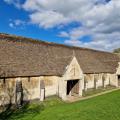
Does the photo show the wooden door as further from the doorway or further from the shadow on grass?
the shadow on grass

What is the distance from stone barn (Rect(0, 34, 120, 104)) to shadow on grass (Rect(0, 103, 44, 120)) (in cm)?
97

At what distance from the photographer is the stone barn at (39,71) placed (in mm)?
18969

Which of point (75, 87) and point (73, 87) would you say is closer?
point (75, 87)

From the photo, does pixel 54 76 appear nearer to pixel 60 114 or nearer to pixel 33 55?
pixel 33 55

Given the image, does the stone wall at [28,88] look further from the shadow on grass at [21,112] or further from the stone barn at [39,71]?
the shadow on grass at [21,112]

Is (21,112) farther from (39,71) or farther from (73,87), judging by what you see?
(73,87)

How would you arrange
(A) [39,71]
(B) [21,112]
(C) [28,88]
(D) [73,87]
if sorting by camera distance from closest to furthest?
1. (B) [21,112]
2. (C) [28,88]
3. (A) [39,71]
4. (D) [73,87]

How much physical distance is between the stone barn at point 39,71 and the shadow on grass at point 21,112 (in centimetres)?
97

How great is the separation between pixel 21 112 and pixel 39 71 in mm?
6006

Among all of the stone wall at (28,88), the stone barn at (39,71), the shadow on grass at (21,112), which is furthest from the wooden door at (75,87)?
the shadow on grass at (21,112)

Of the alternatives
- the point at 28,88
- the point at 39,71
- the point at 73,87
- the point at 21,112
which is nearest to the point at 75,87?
the point at 73,87

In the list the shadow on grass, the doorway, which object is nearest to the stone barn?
the doorway

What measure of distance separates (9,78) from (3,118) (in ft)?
14.5

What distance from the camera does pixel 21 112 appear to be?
1753 centimetres
